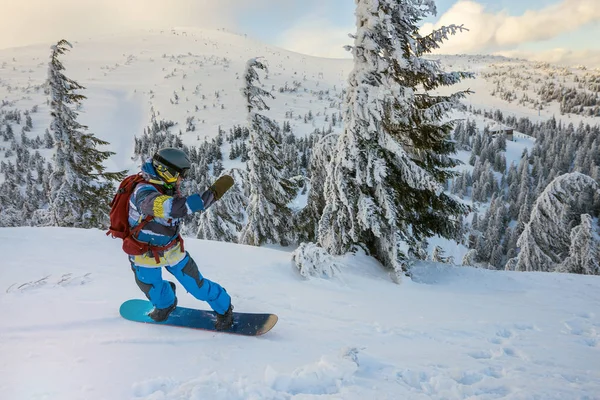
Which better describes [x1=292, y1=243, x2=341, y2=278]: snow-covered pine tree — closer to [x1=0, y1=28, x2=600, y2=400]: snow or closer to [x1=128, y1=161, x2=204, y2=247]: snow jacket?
[x1=0, y1=28, x2=600, y2=400]: snow

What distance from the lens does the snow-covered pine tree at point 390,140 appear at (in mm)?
8148

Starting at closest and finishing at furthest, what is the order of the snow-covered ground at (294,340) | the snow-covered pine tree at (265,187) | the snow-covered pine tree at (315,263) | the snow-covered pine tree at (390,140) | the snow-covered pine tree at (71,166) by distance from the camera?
the snow-covered ground at (294,340)
the snow-covered pine tree at (315,263)
the snow-covered pine tree at (390,140)
the snow-covered pine tree at (71,166)
the snow-covered pine tree at (265,187)

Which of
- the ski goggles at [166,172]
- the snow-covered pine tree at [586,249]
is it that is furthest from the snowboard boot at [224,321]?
the snow-covered pine tree at [586,249]

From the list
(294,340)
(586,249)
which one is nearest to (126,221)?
(294,340)

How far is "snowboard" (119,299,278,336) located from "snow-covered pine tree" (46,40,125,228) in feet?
49.8

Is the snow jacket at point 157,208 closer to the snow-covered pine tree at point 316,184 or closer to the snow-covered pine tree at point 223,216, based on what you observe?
the snow-covered pine tree at point 316,184

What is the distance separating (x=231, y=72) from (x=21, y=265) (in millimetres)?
213942

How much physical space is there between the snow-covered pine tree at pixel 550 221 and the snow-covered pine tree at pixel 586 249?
112 centimetres

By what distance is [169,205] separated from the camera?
329 cm

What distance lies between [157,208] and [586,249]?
896 inches

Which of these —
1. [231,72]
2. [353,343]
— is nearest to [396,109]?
[353,343]

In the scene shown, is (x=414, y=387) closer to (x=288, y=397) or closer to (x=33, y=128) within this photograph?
(x=288, y=397)

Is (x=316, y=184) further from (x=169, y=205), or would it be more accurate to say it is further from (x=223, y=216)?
(x=169, y=205)

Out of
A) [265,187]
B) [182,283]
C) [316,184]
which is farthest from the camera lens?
[265,187]
